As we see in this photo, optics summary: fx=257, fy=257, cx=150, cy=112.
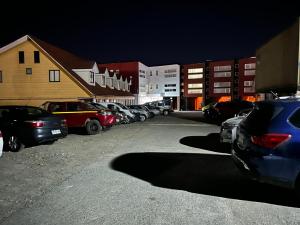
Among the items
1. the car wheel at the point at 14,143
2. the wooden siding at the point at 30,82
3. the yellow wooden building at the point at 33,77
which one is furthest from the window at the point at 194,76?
the car wheel at the point at 14,143

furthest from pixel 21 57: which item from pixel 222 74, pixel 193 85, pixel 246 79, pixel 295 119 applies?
pixel 246 79

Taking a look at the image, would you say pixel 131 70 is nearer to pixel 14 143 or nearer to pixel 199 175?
pixel 14 143

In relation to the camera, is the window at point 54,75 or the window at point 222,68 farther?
the window at point 222,68

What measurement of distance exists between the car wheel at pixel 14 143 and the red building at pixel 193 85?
68.6 metres

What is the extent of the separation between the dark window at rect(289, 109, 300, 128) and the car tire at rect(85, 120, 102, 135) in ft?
37.0

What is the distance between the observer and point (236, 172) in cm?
663

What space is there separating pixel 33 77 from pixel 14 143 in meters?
22.0

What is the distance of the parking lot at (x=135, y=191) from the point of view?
162 inches

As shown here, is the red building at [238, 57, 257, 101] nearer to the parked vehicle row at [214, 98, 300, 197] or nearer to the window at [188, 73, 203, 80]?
the window at [188, 73, 203, 80]

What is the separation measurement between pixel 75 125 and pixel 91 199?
10056mm

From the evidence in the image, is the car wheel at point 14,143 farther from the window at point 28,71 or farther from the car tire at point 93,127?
the window at point 28,71

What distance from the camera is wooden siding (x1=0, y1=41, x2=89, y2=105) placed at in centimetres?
2869

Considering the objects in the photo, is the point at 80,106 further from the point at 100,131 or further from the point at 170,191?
the point at 170,191

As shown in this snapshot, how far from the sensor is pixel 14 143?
9.39 m
